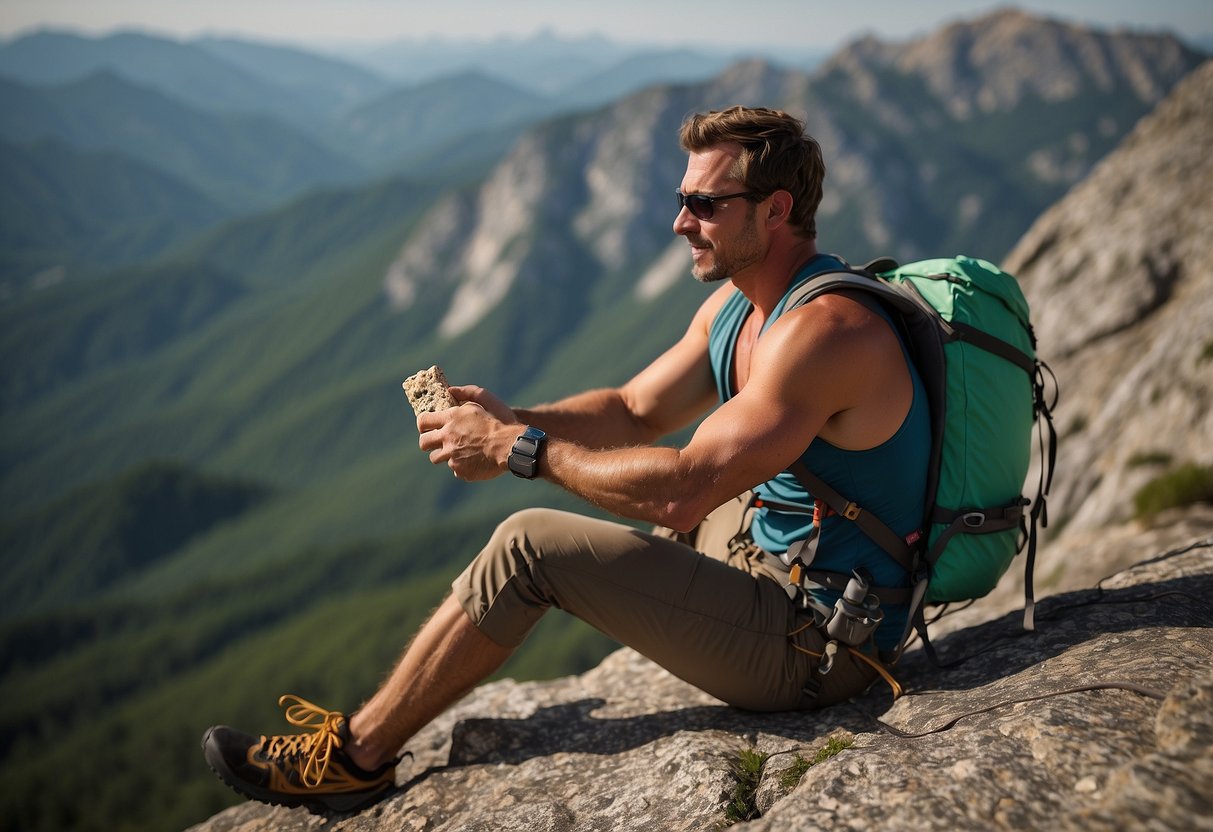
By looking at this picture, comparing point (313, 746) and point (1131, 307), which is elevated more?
point (313, 746)

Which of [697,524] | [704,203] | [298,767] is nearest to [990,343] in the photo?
[704,203]

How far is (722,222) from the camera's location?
22.2ft

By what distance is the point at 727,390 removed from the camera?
7.70 meters

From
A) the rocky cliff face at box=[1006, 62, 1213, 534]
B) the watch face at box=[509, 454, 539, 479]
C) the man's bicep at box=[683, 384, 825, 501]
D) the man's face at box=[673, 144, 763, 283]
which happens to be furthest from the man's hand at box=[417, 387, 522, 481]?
the rocky cliff face at box=[1006, 62, 1213, 534]

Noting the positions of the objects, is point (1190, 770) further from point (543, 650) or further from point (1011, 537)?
point (543, 650)

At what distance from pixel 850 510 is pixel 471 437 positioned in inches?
109

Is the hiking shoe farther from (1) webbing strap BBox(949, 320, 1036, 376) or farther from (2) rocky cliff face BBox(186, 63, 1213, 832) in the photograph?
(1) webbing strap BBox(949, 320, 1036, 376)

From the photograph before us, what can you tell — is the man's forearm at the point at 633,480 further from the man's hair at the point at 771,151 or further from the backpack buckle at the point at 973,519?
the man's hair at the point at 771,151

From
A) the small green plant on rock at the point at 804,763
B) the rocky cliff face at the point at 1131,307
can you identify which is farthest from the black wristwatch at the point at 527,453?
the rocky cliff face at the point at 1131,307

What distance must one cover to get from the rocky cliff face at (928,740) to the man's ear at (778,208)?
365cm

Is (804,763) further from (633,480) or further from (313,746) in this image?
(313,746)

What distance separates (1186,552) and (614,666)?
561cm

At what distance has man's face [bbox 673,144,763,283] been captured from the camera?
22.1 feet

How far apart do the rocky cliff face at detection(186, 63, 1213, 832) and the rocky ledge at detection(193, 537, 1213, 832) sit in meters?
0.02
